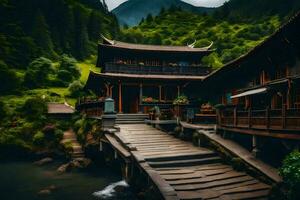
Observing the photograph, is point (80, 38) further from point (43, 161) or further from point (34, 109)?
point (43, 161)

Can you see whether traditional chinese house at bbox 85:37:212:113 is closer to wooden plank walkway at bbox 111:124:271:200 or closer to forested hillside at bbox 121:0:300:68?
wooden plank walkway at bbox 111:124:271:200

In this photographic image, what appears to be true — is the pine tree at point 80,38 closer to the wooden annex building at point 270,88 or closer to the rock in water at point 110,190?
the wooden annex building at point 270,88

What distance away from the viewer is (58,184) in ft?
58.5

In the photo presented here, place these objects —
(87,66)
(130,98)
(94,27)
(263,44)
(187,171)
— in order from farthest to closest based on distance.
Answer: (94,27) → (87,66) → (130,98) → (263,44) → (187,171)

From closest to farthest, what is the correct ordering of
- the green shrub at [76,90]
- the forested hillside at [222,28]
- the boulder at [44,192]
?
the boulder at [44,192]
the green shrub at [76,90]
the forested hillside at [222,28]

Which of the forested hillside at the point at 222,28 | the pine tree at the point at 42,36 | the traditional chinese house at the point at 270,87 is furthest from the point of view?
the pine tree at the point at 42,36

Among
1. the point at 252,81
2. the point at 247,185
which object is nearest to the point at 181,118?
the point at 252,81

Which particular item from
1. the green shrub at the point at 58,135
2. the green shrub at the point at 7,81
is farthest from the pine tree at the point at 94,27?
the green shrub at the point at 58,135

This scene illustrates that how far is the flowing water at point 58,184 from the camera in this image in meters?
15.4

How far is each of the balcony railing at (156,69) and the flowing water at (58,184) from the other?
11407 millimetres

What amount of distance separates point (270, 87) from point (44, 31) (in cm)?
6755

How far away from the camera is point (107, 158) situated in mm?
20812

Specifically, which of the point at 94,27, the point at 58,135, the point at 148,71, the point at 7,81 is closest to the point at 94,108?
the point at 58,135

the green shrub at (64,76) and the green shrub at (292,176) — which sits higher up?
the green shrub at (64,76)
